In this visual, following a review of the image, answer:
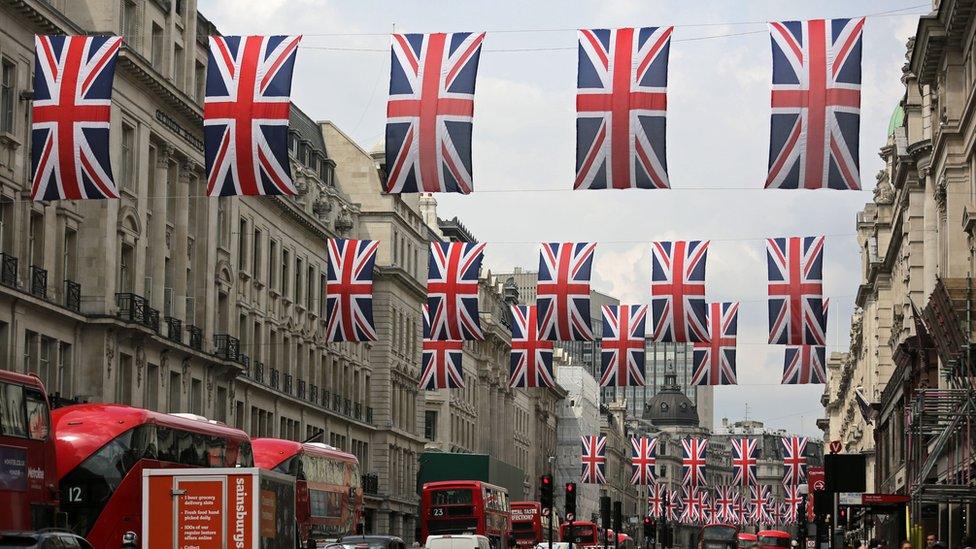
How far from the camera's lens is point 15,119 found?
160 ft

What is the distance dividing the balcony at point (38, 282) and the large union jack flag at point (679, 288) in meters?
17.0

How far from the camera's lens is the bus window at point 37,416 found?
2867cm

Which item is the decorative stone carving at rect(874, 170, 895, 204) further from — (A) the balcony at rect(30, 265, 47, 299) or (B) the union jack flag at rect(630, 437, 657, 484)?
(A) the balcony at rect(30, 265, 47, 299)

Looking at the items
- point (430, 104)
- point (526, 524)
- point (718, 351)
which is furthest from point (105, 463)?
point (526, 524)

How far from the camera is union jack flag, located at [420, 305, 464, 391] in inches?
2290

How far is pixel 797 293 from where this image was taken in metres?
47.2

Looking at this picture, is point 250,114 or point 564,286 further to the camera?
point 564,286

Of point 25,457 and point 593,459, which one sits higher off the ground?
point 25,457

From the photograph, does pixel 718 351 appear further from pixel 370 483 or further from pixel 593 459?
pixel 593 459

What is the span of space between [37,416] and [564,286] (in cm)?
2312

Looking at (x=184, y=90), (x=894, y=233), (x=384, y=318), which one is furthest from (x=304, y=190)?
(x=894, y=233)

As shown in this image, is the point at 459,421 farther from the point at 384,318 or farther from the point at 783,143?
the point at 783,143

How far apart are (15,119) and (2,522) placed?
2389 centimetres

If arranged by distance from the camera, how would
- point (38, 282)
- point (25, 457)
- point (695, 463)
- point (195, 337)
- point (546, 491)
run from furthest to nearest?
1. point (695, 463)
2. point (195, 337)
3. point (38, 282)
4. point (546, 491)
5. point (25, 457)
